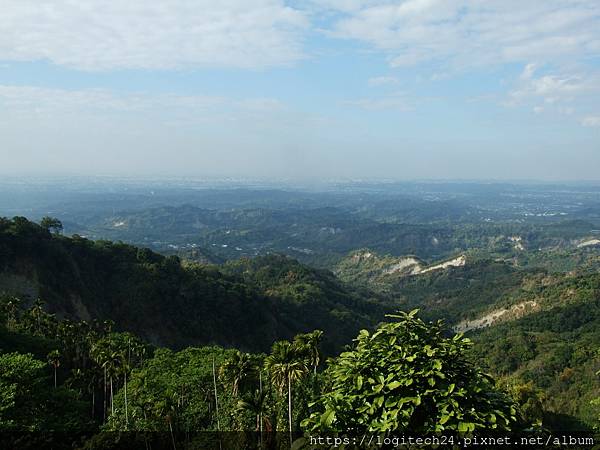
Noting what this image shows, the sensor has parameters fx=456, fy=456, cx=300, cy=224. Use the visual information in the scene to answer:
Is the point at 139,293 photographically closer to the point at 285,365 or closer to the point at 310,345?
the point at 310,345

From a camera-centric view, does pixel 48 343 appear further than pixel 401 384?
Yes

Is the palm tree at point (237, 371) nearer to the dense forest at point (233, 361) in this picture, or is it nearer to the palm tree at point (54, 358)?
the dense forest at point (233, 361)

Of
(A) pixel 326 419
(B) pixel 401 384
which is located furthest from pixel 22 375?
(B) pixel 401 384

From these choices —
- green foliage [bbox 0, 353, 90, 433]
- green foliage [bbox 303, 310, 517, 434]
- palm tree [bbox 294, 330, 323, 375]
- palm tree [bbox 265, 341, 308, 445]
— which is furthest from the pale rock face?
green foliage [bbox 303, 310, 517, 434]

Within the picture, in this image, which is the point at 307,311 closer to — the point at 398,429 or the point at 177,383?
the point at 177,383

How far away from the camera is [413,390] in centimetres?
1038

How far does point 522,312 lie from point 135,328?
145m

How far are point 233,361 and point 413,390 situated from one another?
28.9 metres

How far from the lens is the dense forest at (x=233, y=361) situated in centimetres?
1076

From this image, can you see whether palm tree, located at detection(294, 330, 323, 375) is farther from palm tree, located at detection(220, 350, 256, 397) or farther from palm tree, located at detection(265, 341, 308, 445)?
palm tree, located at detection(265, 341, 308, 445)

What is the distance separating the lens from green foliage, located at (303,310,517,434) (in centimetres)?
993

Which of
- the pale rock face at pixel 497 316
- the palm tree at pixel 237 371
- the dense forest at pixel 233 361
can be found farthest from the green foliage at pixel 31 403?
the pale rock face at pixel 497 316

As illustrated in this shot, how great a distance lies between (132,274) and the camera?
99562mm

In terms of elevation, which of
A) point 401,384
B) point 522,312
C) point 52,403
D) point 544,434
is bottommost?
point 522,312
